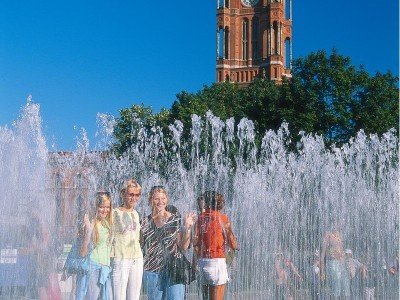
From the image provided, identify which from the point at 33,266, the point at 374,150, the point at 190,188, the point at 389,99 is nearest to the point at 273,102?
the point at 389,99

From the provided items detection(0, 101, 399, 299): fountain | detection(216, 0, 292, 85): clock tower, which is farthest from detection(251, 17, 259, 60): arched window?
detection(0, 101, 399, 299): fountain

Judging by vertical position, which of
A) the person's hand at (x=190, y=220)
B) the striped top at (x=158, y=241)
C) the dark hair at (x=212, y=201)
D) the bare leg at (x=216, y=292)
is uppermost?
the dark hair at (x=212, y=201)

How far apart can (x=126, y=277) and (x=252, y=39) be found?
6762 cm

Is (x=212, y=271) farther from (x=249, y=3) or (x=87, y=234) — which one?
(x=249, y=3)

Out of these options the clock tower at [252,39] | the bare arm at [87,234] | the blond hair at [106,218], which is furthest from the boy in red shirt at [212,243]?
the clock tower at [252,39]

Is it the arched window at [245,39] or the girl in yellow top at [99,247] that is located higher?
the arched window at [245,39]

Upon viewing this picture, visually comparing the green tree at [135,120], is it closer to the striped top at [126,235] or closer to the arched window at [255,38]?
the arched window at [255,38]

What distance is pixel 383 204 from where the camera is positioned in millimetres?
17078

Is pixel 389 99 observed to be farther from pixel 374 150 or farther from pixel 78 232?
pixel 78 232

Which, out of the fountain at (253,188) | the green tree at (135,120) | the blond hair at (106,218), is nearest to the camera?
the blond hair at (106,218)

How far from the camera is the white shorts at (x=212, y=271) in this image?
21.4 feet

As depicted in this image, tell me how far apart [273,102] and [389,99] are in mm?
4952

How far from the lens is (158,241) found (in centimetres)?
649

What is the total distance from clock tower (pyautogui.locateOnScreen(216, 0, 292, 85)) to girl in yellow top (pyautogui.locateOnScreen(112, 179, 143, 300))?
204 ft
